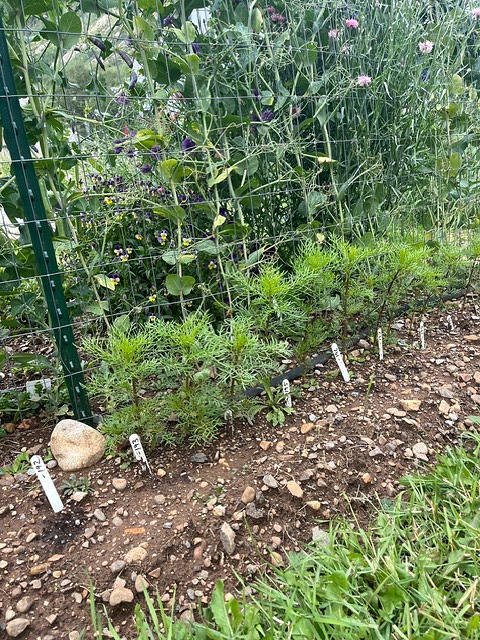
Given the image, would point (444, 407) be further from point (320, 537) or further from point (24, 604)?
point (24, 604)

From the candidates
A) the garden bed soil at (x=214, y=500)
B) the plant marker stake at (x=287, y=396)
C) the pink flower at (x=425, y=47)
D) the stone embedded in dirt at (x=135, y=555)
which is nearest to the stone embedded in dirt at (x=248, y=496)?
the garden bed soil at (x=214, y=500)

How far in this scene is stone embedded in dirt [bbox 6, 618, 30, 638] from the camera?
111 cm

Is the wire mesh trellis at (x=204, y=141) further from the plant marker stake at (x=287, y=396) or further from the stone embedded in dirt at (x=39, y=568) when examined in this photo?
the stone embedded in dirt at (x=39, y=568)

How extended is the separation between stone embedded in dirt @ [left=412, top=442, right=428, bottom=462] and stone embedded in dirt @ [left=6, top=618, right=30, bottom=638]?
1.22 metres

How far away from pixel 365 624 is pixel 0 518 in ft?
3.43

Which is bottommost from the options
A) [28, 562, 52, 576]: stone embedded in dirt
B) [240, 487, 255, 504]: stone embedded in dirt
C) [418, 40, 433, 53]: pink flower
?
[240, 487, 255, 504]: stone embedded in dirt

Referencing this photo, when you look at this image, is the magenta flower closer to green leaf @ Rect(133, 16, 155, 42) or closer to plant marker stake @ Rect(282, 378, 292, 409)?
green leaf @ Rect(133, 16, 155, 42)

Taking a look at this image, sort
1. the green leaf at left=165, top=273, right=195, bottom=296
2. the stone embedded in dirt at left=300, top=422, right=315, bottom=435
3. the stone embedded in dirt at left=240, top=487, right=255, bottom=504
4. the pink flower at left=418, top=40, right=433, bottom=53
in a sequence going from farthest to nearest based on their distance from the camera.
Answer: the pink flower at left=418, top=40, right=433, bottom=53
the green leaf at left=165, top=273, right=195, bottom=296
the stone embedded in dirt at left=300, top=422, right=315, bottom=435
the stone embedded in dirt at left=240, top=487, right=255, bottom=504

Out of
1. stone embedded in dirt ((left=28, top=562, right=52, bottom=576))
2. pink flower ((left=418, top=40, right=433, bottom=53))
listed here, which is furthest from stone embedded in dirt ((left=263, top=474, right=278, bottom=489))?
pink flower ((left=418, top=40, right=433, bottom=53))

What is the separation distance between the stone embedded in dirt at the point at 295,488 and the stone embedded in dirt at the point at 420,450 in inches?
17.5

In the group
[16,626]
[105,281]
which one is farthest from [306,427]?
[16,626]

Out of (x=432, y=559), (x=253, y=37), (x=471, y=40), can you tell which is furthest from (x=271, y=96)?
(x=471, y=40)

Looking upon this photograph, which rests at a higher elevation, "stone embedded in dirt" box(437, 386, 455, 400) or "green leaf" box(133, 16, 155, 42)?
"green leaf" box(133, 16, 155, 42)

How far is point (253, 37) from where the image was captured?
81.4 inches
